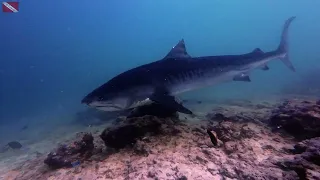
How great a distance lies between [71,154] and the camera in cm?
595

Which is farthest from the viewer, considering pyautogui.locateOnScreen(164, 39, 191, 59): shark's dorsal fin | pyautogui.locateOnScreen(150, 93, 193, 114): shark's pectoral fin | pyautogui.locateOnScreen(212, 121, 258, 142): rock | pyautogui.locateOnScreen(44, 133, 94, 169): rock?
pyautogui.locateOnScreen(164, 39, 191, 59): shark's dorsal fin

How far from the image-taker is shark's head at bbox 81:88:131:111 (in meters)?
5.76

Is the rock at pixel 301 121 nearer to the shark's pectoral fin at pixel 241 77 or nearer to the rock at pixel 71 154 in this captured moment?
the shark's pectoral fin at pixel 241 77

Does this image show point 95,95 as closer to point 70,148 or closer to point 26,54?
point 70,148

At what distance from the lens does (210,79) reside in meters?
7.54

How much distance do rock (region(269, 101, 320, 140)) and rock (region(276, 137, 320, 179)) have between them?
137 centimetres

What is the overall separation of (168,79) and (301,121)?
11.4ft

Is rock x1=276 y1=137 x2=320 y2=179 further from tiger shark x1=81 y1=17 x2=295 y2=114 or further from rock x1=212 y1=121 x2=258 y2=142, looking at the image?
tiger shark x1=81 y1=17 x2=295 y2=114

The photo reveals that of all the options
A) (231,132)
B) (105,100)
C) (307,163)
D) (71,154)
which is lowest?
(307,163)

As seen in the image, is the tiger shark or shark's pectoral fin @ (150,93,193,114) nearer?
shark's pectoral fin @ (150,93,193,114)

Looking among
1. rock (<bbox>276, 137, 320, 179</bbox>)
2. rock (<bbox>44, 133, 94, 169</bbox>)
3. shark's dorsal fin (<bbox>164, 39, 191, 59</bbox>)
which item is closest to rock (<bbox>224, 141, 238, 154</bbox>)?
rock (<bbox>276, 137, 320, 179</bbox>)

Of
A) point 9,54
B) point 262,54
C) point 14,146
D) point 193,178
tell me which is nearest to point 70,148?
point 193,178

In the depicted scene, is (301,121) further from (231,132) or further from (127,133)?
(127,133)

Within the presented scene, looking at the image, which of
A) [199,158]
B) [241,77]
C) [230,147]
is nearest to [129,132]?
[199,158]
